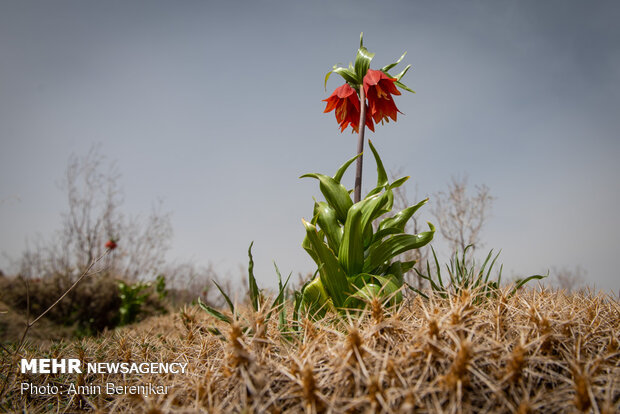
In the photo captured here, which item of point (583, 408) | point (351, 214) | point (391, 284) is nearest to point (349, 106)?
point (351, 214)

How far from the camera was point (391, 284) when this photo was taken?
1870 mm

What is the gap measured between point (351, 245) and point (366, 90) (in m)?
0.97

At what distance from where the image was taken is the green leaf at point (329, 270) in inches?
73.7

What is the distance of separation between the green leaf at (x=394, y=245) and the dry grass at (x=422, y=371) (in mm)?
621

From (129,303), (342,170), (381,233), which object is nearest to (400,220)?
(381,233)

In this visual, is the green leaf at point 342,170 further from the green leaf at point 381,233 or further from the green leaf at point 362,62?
the green leaf at point 362,62

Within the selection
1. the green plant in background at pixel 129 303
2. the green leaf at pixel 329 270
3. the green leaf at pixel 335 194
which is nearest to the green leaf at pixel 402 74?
the green leaf at pixel 335 194

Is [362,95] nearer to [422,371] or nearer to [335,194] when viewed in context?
[335,194]

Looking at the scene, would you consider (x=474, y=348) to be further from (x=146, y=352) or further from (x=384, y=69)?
(x=384, y=69)

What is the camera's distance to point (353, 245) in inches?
76.2

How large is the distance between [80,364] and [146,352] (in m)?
0.27

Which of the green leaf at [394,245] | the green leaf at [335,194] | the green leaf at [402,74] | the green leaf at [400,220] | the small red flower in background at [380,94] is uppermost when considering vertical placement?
the green leaf at [402,74]

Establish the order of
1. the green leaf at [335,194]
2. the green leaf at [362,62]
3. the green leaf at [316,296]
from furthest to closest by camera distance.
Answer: the green leaf at [362,62], the green leaf at [335,194], the green leaf at [316,296]

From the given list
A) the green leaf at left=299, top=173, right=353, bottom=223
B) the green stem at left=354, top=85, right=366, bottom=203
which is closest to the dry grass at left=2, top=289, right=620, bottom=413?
the green leaf at left=299, top=173, right=353, bottom=223
